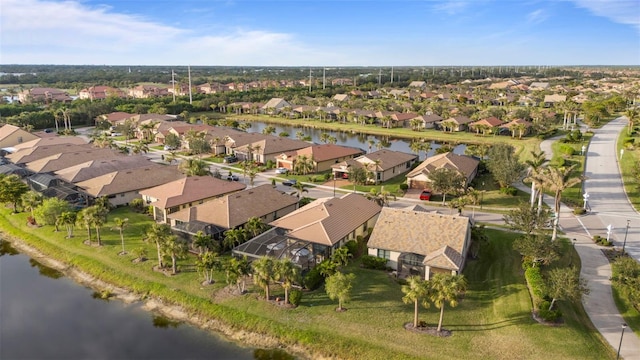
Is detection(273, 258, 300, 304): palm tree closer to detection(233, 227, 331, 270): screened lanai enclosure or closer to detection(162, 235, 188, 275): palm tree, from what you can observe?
detection(233, 227, 331, 270): screened lanai enclosure

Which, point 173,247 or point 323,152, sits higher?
point 323,152

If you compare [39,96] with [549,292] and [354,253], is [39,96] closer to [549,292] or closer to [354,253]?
[354,253]

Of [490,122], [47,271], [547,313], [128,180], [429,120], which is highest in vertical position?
[490,122]

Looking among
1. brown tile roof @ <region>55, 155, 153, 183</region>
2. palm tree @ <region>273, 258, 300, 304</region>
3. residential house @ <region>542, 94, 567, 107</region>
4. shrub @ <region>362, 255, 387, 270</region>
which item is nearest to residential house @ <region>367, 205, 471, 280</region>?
shrub @ <region>362, 255, 387, 270</region>

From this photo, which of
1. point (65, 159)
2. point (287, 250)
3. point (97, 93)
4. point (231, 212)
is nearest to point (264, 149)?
point (65, 159)

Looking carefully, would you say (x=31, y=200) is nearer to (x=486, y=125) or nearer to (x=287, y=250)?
(x=287, y=250)

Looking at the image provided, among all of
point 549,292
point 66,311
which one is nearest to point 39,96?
point 66,311
